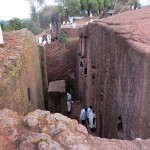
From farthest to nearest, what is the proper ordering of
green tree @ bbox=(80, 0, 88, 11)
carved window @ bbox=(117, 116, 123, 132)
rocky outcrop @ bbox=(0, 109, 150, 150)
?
green tree @ bbox=(80, 0, 88, 11) < carved window @ bbox=(117, 116, 123, 132) < rocky outcrop @ bbox=(0, 109, 150, 150)

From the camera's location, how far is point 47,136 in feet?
7.15

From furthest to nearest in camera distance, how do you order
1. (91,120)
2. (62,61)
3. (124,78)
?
(62,61) → (91,120) → (124,78)

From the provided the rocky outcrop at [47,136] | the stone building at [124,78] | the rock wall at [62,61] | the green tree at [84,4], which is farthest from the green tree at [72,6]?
the rocky outcrop at [47,136]

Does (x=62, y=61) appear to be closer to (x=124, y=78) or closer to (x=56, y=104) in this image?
(x=56, y=104)

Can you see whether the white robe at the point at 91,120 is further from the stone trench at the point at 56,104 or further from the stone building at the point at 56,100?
the stone building at the point at 56,100

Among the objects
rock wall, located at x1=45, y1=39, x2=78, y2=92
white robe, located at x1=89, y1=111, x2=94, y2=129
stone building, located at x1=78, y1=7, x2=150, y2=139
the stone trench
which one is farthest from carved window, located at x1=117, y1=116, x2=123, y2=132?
rock wall, located at x1=45, y1=39, x2=78, y2=92

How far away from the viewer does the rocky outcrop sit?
6.92 ft

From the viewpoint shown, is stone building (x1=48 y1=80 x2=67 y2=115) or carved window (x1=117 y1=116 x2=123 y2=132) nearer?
carved window (x1=117 y1=116 x2=123 y2=132)

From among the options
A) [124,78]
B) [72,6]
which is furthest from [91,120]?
[72,6]

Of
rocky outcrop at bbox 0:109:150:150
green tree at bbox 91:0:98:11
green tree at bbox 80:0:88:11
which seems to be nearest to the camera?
rocky outcrop at bbox 0:109:150:150

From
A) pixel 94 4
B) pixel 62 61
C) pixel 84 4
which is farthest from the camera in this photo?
pixel 84 4

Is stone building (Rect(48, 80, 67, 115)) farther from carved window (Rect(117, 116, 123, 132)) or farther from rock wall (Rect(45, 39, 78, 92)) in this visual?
carved window (Rect(117, 116, 123, 132))

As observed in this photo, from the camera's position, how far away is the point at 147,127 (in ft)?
13.6

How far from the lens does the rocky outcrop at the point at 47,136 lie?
2.11 m
